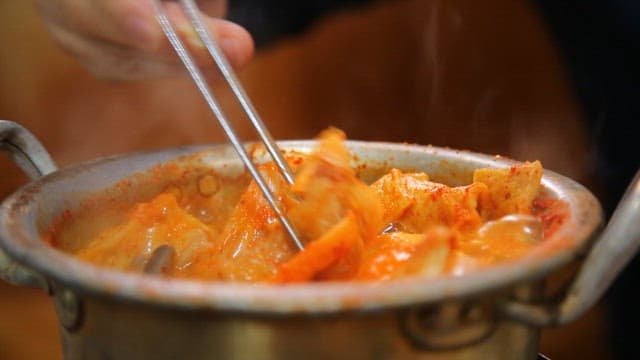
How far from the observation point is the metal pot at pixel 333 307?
634mm

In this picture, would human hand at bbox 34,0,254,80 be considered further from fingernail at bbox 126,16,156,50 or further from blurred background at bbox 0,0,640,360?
blurred background at bbox 0,0,640,360

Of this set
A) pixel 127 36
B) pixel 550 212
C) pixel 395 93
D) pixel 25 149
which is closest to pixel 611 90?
pixel 395 93

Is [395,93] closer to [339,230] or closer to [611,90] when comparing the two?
[611,90]

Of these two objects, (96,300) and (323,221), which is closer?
(96,300)

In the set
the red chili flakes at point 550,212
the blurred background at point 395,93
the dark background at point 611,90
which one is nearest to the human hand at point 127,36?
the red chili flakes at point 550,212

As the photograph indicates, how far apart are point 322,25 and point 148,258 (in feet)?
5.07

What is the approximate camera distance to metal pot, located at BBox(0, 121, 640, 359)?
63 cm

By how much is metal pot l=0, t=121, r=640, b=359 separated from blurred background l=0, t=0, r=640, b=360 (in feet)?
4.07

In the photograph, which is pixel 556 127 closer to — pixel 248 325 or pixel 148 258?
pixel 148 258

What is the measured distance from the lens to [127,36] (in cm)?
130

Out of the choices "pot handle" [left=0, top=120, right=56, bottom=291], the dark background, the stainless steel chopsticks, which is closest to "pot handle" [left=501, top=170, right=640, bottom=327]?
the stainless steel chopsticks

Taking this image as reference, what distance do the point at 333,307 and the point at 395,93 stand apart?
1.99 m

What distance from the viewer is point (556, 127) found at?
2197 mm

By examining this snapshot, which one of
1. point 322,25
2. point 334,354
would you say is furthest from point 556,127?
point 334,354
